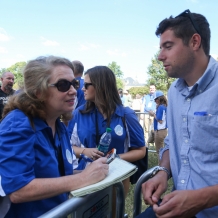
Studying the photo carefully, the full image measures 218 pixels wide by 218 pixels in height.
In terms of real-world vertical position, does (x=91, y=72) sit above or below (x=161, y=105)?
above

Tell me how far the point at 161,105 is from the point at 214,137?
5.77 m

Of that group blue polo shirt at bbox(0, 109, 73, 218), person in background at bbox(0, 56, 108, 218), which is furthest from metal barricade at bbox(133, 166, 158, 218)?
blue polo shirt at bbox(0, 109, 73, 218)

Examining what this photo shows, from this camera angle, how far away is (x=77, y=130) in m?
2.86

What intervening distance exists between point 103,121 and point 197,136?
1430 millimetres

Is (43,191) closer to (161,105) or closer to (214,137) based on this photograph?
(214,137)

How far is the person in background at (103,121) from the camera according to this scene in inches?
110

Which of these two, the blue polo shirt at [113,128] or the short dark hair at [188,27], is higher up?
the short dark hair at [188,27]

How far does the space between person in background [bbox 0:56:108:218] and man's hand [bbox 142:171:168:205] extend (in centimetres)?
36

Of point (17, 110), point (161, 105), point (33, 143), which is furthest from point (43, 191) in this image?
point (161, 105)

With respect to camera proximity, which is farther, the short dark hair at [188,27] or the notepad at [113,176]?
the short dark hair at [188,27]

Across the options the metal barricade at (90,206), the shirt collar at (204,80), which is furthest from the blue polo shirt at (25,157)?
the shirt collar at (204,80)

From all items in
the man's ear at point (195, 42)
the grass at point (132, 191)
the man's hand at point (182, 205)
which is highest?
the man's ear at point (195, 42)

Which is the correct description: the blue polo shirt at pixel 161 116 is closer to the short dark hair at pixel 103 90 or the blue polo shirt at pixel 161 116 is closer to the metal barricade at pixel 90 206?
the short dark hair at pixel 103 90

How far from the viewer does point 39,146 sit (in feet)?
4.95
